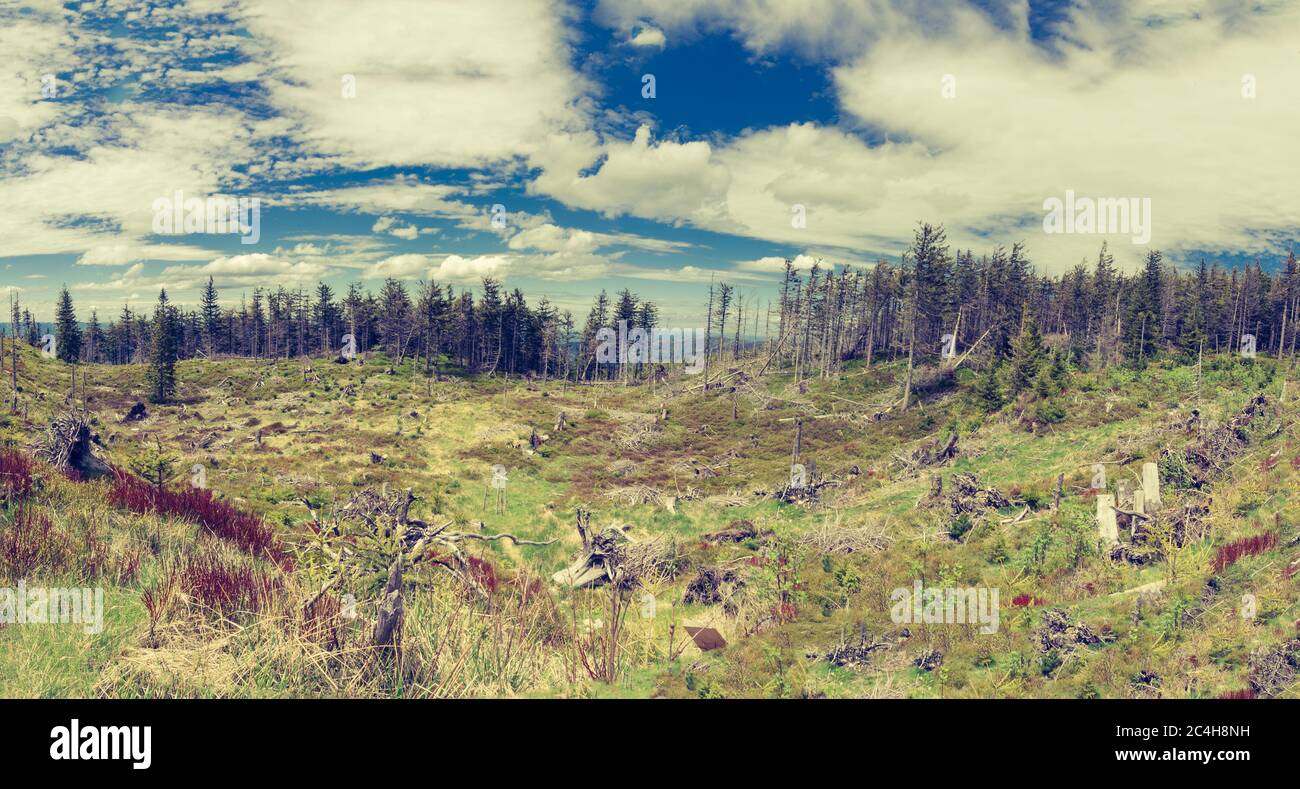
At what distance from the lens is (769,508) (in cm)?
2528

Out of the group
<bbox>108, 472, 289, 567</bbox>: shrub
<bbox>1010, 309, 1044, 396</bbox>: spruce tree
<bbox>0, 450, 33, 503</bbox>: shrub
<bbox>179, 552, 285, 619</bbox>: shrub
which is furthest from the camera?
<bbox>1010, 309, 1044, 396</bbox>: spruce tree

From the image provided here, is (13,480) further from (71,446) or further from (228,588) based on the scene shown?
(228,588)

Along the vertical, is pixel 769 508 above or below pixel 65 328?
below

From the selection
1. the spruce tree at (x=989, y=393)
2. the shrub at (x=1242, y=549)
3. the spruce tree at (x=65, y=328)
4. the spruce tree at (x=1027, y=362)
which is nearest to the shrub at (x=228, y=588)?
the shrub at (x=1242, y=549)

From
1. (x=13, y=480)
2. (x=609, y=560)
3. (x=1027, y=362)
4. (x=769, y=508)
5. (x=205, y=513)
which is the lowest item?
(x=769, y=508)

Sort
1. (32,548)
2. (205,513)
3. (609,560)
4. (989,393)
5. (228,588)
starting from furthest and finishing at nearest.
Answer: (989,393) → (609,560) → (205,513) → (32,548) → (228,588)

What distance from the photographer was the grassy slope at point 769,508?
25.5 ft

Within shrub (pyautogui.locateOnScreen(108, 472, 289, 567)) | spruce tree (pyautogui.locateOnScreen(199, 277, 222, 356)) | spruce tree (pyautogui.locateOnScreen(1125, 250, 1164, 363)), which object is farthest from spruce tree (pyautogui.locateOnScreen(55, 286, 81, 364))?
spruce tree (pyautogui.locateOnScreen(1125, 250, 1164, 363))

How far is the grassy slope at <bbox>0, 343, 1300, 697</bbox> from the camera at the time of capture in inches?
306

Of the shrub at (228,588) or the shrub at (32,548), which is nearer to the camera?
the shrub at (228,588)

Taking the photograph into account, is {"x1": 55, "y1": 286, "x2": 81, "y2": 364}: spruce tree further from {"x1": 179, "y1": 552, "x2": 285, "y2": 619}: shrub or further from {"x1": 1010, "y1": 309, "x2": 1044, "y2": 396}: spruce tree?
{"x1": 1010, "y1": 309, "x2": 1044, "y2": 396}: spruce tree

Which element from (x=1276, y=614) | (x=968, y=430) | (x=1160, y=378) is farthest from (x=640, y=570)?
(x=1160, y=378)

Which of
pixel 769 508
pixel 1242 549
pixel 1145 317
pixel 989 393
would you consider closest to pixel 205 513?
pixel 1242 549

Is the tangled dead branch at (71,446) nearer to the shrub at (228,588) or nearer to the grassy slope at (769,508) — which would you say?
the grassy slope at (769,508)
